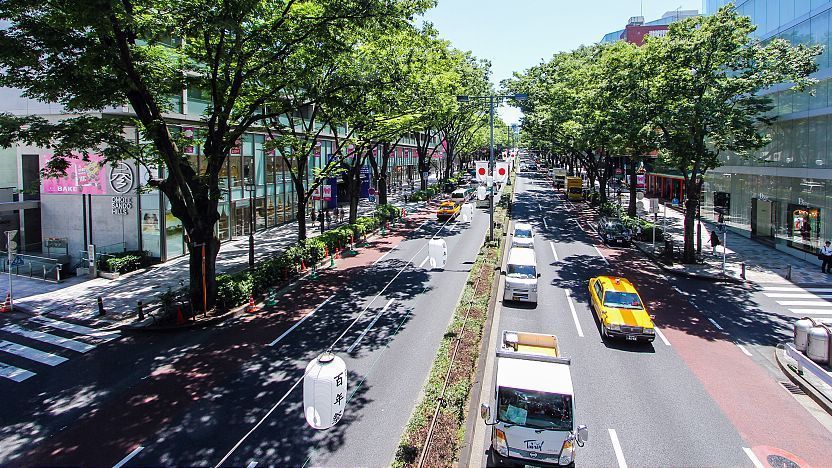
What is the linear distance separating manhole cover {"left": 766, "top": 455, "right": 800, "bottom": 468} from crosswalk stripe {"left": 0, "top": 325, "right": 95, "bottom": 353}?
61.9 ft

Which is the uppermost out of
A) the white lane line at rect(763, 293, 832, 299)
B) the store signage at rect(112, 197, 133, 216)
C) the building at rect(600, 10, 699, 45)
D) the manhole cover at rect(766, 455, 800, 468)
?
the building at rect(600, 10, 699, 45)

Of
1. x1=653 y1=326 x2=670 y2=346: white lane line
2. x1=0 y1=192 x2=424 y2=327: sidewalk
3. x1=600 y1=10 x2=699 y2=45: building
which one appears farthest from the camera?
x1=600 y1=10 x2=699 y2=45: building

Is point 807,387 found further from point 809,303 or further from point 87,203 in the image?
point 87,203

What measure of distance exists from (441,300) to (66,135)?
14.8 meters

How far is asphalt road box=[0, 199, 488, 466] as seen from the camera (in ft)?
34.9

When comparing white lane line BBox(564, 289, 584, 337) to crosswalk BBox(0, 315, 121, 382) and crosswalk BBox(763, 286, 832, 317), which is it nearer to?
crosswalk BBox(763, 286, 832, 317)

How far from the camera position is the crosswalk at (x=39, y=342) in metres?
15.1

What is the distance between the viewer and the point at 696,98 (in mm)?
25750

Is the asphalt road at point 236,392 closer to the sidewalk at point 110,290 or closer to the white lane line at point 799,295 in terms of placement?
the sidewalk at point 110,290

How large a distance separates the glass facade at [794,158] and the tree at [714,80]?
3737mm

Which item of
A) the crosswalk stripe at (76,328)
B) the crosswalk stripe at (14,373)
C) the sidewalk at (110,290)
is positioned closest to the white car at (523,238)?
the sidewalk at (110,290)

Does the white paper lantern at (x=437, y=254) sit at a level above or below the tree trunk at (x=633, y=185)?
below

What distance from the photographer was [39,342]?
670 inches

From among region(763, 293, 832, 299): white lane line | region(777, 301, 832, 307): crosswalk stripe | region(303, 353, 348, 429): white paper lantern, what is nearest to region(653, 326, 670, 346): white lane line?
region(777, 301, 832, 307): crosswalk stripe
